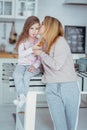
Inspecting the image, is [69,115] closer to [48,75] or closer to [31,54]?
[48,75]

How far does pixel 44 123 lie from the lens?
3432mm

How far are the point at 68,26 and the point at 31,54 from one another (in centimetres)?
264

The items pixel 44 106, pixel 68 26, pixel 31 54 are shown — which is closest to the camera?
pixel 31 54

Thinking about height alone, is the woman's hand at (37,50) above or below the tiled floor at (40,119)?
above

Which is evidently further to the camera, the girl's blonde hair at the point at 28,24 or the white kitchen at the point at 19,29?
the white kitchen at the point at 19,29

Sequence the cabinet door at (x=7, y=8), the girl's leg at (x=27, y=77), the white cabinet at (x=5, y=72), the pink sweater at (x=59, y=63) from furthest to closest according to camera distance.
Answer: the cabinet door at (x=7, y=8) < the white cabinet at (x=5, y=72) < the girl's leg at (x=27, y=77) < the pink sweater at (x=59, y=63)

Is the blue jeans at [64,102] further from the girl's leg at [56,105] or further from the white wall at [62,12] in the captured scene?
the white wall at [62,12]

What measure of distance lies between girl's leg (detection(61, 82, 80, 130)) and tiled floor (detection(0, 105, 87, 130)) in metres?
0.69

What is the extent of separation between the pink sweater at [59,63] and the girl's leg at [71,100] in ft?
0.23

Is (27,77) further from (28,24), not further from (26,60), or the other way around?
(28,24)

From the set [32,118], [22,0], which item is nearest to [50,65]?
[32,118]

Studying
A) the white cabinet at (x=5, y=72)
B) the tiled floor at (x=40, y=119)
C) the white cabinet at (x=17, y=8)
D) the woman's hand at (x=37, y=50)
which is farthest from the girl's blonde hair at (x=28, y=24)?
the white cabinet at (x=17, y=8)

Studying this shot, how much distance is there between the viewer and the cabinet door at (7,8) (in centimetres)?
482

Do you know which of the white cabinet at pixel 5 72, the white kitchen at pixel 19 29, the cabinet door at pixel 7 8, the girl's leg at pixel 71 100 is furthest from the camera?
the cabinet door at pixel 7 8
